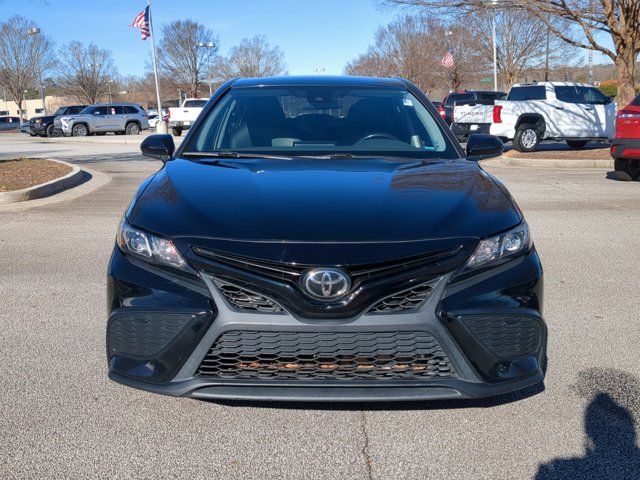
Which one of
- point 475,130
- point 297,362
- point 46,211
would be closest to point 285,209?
point 297,362

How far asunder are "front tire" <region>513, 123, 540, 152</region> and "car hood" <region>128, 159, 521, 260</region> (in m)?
14.8

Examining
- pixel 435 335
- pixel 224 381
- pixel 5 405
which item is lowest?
pixel 5 405

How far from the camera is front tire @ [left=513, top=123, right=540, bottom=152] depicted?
1742cm

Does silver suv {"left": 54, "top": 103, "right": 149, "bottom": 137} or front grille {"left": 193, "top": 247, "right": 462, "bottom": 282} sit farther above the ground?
silver suv {"left": 54, "top": 103, "right": 149, "bottom": 137}

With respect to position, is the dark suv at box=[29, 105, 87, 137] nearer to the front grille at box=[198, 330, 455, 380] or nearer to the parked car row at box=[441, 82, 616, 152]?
the parked car row at box=[441, 82, 616, 152]

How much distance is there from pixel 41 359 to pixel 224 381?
1741mm

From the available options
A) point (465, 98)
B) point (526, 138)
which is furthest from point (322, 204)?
point (465, 98)

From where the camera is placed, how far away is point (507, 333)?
2.68m

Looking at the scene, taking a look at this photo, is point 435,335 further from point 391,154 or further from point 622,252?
point 622,252

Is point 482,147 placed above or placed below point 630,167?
above

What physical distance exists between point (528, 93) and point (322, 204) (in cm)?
1659

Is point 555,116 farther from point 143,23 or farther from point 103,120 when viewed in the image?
point 103,120

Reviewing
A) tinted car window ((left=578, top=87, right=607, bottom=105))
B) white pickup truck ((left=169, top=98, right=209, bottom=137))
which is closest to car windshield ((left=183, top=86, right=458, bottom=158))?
tinted car window ((left=578, top=87, right=607, bottom=105))

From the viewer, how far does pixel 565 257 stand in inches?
248
